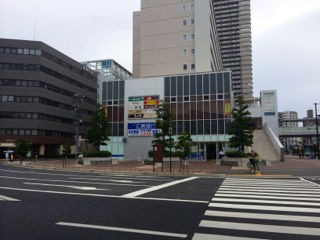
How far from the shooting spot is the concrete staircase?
4209 cm

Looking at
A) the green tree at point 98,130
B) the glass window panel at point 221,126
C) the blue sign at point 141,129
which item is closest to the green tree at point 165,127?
the green tree at point 98,130

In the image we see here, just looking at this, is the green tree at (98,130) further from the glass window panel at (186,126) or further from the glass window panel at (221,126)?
the glass window panel at (221,126)

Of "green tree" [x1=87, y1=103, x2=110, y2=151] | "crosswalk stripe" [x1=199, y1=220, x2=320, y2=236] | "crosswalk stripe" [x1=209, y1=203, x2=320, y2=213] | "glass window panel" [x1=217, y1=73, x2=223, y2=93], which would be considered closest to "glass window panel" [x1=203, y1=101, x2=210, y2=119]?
"glass window panel" [x1=217, y1=73, x2=223, y2=93]

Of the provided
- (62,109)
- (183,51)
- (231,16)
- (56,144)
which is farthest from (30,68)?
(231,16)

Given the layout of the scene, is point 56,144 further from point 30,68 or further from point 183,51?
point 183,51

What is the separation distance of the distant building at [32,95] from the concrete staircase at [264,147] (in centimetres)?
3493

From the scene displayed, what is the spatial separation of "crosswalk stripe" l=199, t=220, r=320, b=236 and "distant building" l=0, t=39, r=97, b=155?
58.4 metres

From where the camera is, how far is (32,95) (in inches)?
2724

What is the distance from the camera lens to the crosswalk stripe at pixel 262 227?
643 centimetres

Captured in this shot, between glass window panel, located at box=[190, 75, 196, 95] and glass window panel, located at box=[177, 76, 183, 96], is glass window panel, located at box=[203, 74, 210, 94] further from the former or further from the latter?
glass window panel, located at box=[177, 76, 183, 96]

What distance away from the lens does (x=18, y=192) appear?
12352 mm

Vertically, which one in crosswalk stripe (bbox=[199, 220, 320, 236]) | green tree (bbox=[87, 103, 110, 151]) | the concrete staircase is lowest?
crosswalk stripe (bbox=[199, 220, 320, 236])

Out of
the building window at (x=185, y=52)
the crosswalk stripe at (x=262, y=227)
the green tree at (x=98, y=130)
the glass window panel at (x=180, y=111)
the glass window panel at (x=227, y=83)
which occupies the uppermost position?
the building window at (x=185, y=52)

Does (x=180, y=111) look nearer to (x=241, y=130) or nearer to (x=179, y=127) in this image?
(x=179, y=127)
